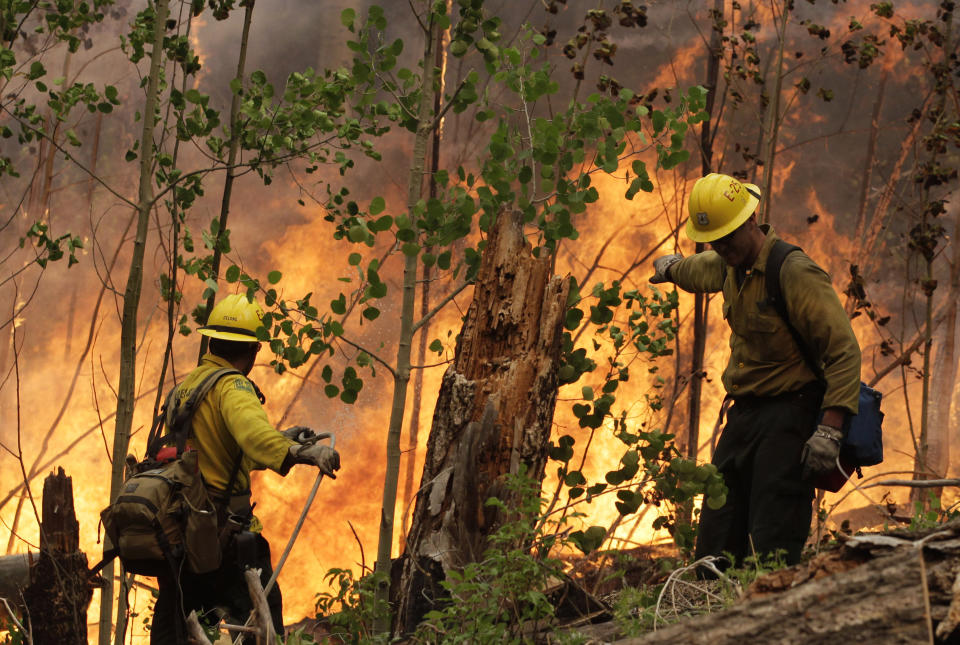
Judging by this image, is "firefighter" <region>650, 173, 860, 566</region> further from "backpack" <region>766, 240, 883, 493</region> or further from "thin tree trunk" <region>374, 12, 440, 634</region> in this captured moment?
"thin tree trunk" <region>374, 12, 440, 634</region>

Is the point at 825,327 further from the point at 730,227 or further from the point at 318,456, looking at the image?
the point at 318,456

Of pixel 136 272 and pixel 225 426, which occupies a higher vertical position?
pixel 136 272

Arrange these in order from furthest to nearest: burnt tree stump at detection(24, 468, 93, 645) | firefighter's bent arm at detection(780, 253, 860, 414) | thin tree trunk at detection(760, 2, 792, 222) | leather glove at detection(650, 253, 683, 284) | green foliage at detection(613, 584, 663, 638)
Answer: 1. thin tree trunk at detection(760, 2, 792, 222)
2. burnt tree stump at detection(24, 468, 93, 645)
3. leather glove at detection(650, 253, 683, 284)
4. firefighter's bent arm at detection(780, 253, 860, 414)
5. green foliage at detection(613, 584, 663, 638)

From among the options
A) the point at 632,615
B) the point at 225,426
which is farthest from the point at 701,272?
the point at 225,426

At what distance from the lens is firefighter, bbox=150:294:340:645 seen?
3191 mm

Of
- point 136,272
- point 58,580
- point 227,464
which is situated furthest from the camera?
point 58,580

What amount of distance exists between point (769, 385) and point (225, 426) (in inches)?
75.5

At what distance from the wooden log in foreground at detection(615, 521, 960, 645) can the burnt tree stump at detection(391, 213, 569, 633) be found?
5.07 feet

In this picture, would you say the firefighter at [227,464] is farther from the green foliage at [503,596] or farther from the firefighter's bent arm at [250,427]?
the green foliage at [503,596]

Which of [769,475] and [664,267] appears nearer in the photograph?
[769,475]

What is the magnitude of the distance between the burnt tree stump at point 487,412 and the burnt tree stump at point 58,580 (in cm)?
188

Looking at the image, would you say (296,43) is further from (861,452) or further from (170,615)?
(861,452)

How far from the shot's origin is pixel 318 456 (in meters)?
2.94

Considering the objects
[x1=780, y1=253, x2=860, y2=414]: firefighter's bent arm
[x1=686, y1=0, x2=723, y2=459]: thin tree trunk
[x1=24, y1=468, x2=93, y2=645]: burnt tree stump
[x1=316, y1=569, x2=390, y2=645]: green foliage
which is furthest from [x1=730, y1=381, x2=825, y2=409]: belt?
[x1=686, y1=0, x2=723, y2=459]: thin tree trunk
